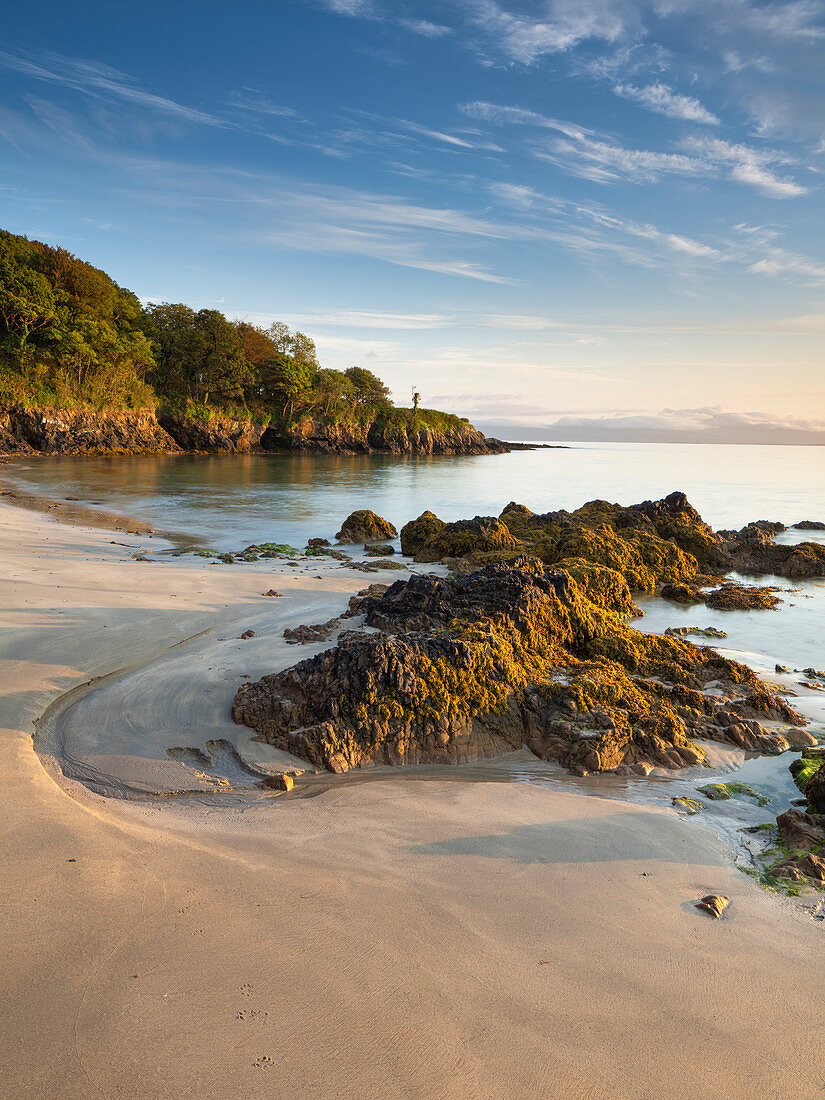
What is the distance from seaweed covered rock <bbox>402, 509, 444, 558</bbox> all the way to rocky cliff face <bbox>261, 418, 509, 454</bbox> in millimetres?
59346

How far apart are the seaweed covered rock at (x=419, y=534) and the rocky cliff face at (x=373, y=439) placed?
59.3 meters

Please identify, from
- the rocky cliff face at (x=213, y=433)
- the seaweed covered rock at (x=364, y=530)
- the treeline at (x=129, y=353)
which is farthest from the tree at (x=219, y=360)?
the seaweed covered rock at (x=364, y=530)

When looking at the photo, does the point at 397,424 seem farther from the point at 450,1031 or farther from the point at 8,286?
the point at 450,1031

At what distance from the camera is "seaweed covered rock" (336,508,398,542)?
15.9 metres

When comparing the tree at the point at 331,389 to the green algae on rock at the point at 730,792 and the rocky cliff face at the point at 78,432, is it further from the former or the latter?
the green algae on rock at the point at 730,792

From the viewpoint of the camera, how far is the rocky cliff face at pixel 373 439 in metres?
71.2

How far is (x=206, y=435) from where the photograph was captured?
2349 inches

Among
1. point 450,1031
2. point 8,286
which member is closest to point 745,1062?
point 450,1031

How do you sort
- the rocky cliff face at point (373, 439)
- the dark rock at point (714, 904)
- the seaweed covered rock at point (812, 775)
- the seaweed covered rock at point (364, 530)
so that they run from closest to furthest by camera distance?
the dark rock at point (714, 904)
the seaweed covered rock at point (812, 775)
the seaweed covered rock at point (364, 530)
the rocky cliff face at point (373, 439)

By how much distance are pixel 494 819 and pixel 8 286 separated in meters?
48.4

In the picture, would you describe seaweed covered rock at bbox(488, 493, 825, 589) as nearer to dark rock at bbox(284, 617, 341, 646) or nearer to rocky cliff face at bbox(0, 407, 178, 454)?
dark rock at bbox(284, 617, 341, 646)

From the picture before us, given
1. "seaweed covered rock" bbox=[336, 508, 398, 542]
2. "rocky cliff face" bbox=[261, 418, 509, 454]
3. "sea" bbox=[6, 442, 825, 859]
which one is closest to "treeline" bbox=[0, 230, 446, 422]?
"rocky cliff face" bbox=[261, 418, 509, 454]

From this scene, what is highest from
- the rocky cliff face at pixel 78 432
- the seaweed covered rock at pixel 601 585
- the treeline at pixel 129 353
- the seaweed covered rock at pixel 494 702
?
the treeline at pixel 129 353

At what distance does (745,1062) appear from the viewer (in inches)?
80.0
